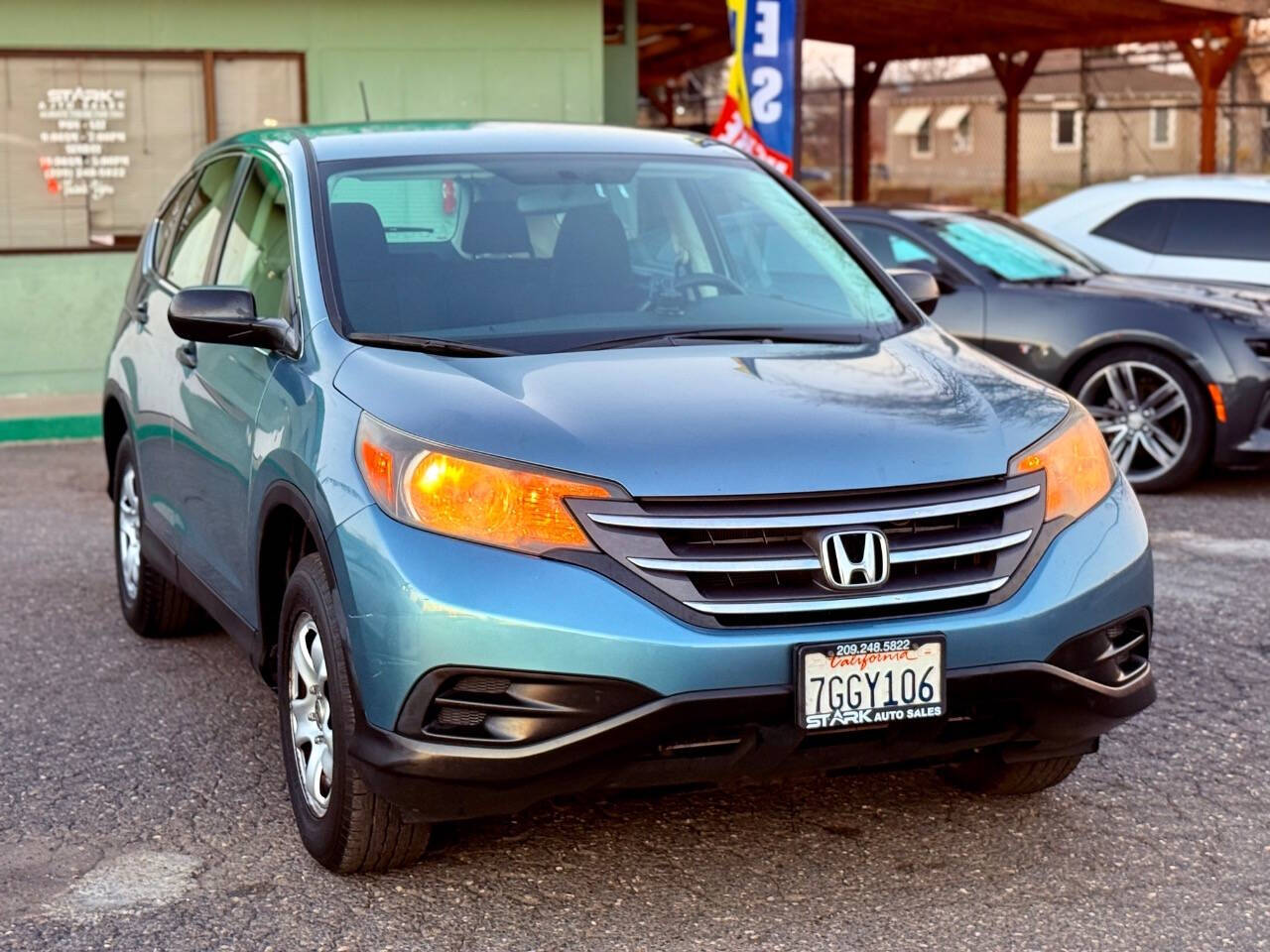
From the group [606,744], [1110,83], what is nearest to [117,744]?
[606,744]

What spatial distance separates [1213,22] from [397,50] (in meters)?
8.62

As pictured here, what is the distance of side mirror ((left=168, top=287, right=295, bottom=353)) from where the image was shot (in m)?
4.39

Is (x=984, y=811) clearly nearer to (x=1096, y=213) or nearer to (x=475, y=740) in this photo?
(x=475, y=740)

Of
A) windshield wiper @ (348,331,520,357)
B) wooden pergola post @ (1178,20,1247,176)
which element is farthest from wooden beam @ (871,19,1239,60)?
windshield wiper @ (348,331,520,357)

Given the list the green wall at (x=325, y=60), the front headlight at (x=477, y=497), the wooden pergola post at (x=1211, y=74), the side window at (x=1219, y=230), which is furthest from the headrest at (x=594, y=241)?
the wooden pergola post at (x=1211, y=74)

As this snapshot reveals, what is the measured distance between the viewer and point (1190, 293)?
30.2ft

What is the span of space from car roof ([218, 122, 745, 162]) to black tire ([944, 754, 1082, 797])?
193 cm

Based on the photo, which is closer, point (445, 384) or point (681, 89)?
point (445, 384)

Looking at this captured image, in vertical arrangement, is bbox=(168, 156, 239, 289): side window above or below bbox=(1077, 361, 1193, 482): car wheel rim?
above

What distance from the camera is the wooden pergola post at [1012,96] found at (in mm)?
20531

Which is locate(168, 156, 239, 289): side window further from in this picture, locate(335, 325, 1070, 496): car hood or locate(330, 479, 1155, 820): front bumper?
locate(330, 479, 1155, 820): front bumper

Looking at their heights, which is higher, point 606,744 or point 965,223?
point 965,223

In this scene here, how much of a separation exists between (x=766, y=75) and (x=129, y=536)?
18.4 feet

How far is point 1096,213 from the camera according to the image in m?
11.6
